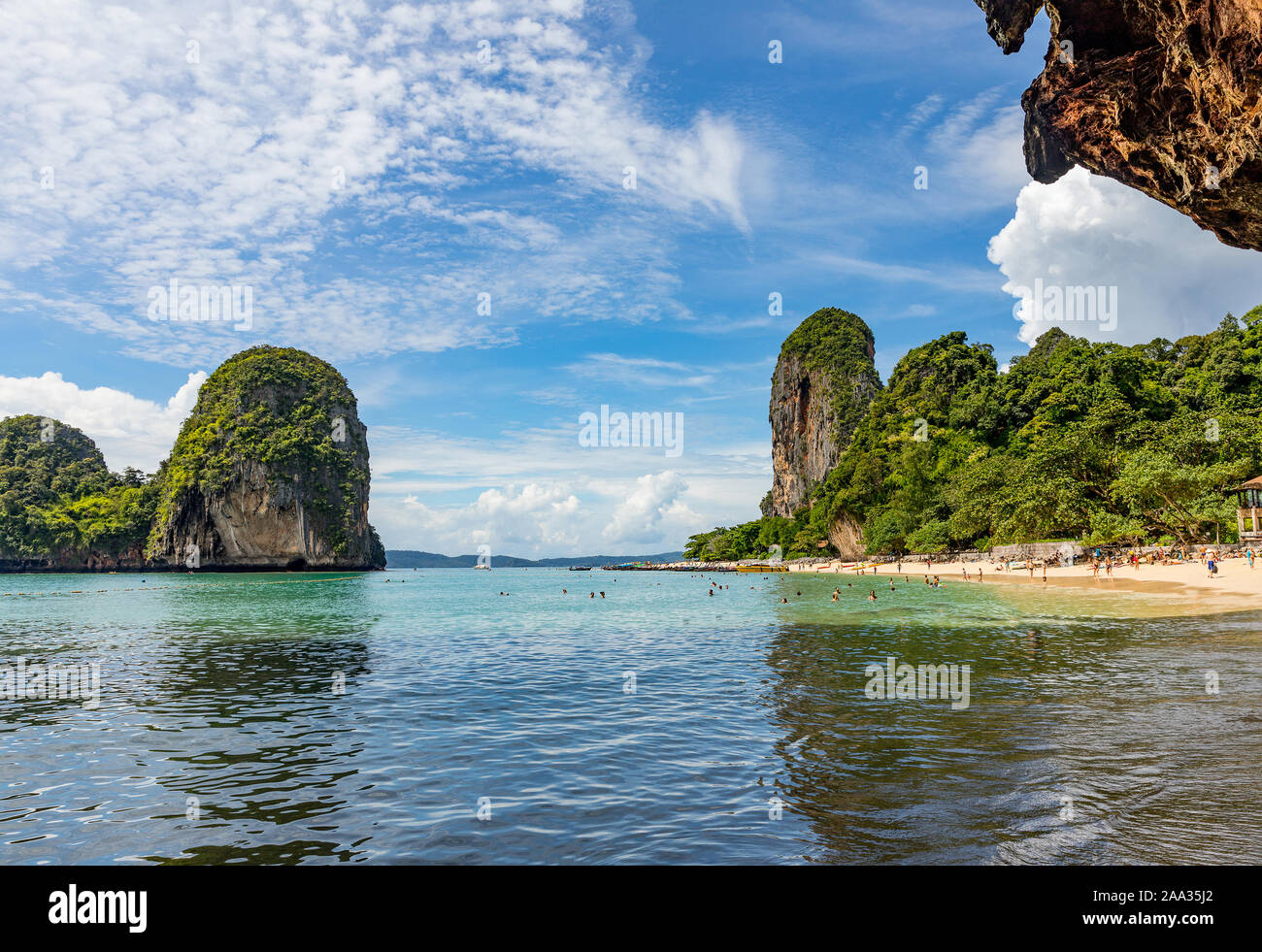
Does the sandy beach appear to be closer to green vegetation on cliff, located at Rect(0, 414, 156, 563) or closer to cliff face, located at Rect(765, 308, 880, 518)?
cliff face, located at Rect(765, 308, 880, 518)

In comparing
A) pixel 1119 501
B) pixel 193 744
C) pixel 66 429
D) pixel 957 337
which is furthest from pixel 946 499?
pixel 66 429

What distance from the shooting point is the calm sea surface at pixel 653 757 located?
739 centimetres

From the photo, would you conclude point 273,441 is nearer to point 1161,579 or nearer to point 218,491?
point 218,491

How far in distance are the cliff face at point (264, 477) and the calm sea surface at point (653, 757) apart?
131m

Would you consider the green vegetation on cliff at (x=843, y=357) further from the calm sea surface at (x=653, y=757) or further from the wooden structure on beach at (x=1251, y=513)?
the calm sea surface at (x=653, y=757)

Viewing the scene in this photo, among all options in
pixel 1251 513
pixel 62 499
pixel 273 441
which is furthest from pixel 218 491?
pixel 1251 513

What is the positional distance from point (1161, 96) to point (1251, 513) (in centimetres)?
4498

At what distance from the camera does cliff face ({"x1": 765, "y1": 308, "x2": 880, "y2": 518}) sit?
17475 centimetres

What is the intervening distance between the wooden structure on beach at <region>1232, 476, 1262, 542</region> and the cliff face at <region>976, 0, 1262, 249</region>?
38.2 m

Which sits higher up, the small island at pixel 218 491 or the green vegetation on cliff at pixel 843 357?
the green vegetation on cliff at pixel 843 357

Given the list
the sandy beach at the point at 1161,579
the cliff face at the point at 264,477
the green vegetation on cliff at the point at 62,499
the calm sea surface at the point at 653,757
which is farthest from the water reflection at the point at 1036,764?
the green vegetation on cliff at the point at 62,499

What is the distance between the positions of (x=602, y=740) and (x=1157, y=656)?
15.6 metres

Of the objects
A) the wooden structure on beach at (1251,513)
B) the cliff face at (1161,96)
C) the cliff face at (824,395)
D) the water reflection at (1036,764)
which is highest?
the cliff face at (824,395)
